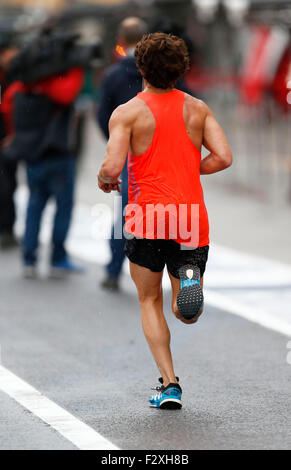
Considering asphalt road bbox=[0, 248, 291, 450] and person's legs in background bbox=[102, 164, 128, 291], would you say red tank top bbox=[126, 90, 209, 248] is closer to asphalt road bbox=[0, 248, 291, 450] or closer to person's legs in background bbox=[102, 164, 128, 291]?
asphalt road bbox=[0, 248, 291, 450]

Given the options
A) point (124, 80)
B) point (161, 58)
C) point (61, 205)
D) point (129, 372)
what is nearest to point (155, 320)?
point (129, 372)

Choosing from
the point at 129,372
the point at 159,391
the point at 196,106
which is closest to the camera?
the point at 196,106

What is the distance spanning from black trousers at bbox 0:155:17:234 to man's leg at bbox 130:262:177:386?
6.16 meters

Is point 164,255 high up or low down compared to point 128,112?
down

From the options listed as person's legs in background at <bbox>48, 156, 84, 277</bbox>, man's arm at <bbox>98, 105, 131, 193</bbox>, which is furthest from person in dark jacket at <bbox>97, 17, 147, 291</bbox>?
man's arm at <bbox>98, 105, 131, 193</bbox>

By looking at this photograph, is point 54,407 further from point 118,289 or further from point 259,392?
point 118,289

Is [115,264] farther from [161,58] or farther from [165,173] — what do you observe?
[161,58]

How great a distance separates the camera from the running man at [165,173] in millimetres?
6199

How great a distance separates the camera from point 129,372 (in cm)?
729

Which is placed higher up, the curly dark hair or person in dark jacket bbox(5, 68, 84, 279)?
person in dark jacket bbox(5, 68, 84, 279)

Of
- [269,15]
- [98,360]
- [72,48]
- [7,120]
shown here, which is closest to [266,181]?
[269,15]

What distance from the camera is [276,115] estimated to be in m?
23.5

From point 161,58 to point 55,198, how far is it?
4.83 meters

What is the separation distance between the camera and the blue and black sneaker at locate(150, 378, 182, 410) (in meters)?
6.31
